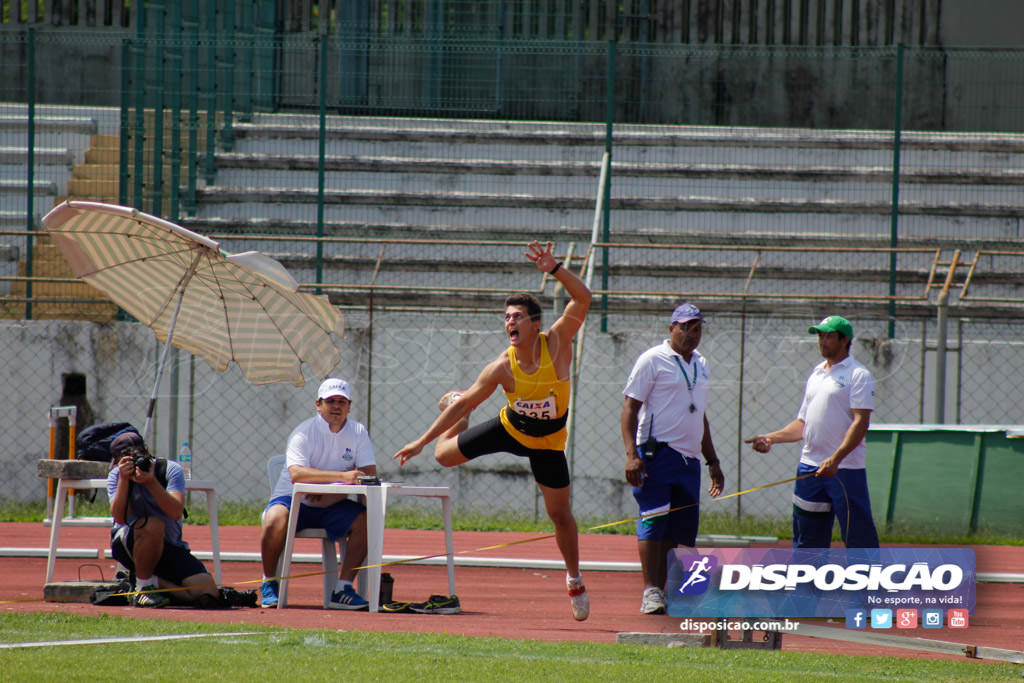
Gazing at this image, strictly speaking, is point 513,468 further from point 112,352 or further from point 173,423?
point 112,352

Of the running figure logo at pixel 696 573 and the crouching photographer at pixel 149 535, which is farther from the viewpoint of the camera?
the crouching photographer at pixel 149 535

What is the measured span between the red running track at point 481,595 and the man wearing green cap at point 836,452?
3.20ft

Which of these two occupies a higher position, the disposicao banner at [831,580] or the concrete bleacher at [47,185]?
the concrete bleacher at [47,185]

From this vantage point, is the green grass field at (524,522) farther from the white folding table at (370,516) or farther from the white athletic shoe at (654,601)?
the white folding table at (370,516)

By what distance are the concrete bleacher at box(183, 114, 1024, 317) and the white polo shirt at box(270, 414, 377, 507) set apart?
256 inches

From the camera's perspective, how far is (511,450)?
746 centimetres

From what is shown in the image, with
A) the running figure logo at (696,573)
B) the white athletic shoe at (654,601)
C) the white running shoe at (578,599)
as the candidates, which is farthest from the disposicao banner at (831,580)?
the white athletic shoe at (654,601)

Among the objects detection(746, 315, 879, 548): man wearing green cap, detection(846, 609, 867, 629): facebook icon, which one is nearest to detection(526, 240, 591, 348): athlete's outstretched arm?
detection(746, 315, 879, 548): man wearing green cap

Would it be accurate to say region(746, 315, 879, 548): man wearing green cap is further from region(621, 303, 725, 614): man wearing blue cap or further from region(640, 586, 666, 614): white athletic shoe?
region(640, 586, 666, 614): white athletic shoe

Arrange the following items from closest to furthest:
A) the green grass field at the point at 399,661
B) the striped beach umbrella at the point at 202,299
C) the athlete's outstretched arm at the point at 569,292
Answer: the green grass field at the point at 399,661
the athlete's outstretched arm at the point at 569,292
the striped beach umbrella at the point at 202,299

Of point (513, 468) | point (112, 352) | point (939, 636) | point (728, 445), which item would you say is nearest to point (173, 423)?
point (112, 352)

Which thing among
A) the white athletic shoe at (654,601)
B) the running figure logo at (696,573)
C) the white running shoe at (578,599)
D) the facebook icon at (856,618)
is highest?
the running figure logo at (696,573)

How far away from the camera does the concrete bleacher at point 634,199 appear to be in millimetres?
15812

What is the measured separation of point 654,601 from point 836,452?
147cm
